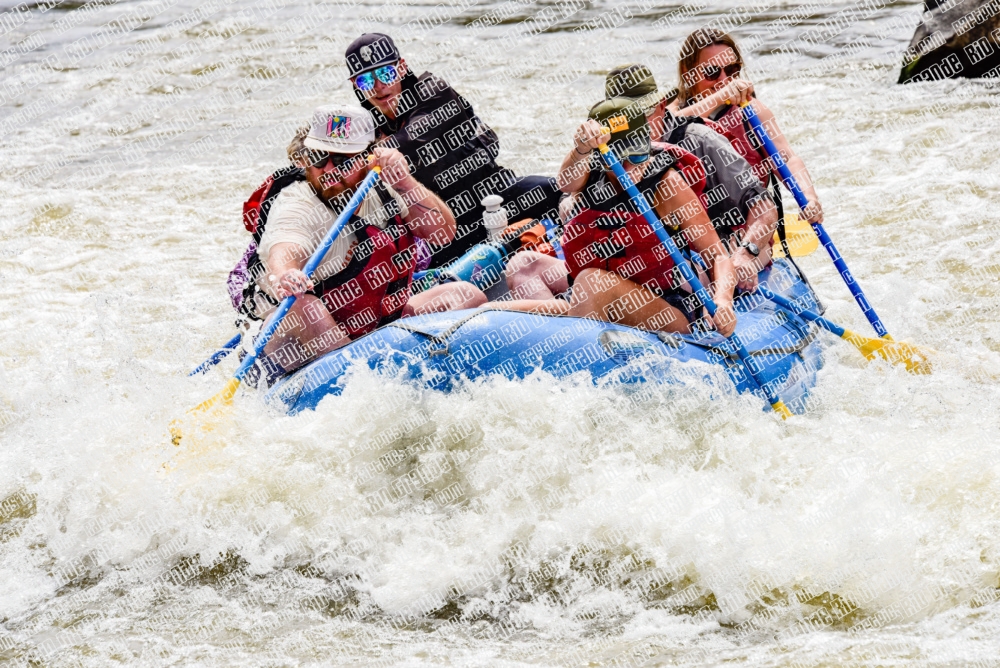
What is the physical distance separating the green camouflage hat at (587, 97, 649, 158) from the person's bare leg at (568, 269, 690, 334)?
54 centimetres

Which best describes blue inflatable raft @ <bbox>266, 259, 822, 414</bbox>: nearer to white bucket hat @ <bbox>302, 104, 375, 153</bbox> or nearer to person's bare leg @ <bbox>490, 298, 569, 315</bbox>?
person's bare leg @ <bbox>490, 298, 569, 315</bbox>

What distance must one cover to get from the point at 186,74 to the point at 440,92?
397 inches

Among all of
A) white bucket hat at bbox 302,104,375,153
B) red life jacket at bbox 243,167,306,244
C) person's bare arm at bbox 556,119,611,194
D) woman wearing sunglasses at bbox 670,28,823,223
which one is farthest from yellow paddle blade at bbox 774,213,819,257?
red life jacket at bbox 243,167,306,244

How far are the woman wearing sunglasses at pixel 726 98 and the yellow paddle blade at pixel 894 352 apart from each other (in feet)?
2.14

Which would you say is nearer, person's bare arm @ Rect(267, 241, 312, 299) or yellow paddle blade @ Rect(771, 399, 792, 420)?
person's bare arm @ Rect(267, 241, 312, 299)

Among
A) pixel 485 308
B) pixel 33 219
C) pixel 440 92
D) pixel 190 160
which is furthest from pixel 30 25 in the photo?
pixel 485 308

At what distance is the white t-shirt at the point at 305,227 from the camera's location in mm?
4367

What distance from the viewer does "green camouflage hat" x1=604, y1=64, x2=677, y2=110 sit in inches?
170

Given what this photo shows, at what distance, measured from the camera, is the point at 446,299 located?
4781 millimetres

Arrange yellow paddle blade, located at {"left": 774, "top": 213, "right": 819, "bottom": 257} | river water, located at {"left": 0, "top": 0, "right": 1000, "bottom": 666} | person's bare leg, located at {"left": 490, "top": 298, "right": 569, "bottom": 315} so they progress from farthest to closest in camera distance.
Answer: yellow paddle blade, located at {"left": 774, "top": 213, "right": 819, "bottom": 257} → person's bare leg, located at {"left": 490, "top": 298, "right": 569, "bottom": 315} → river water, located at {"left": 0, "top": 0, "right": 1000, "bottom": 666}

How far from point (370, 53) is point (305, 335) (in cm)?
165

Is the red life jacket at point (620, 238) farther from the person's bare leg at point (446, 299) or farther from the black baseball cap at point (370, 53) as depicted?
the black baseball cap at point (370, 53)

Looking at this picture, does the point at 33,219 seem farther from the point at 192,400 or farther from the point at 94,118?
the point at 192,400

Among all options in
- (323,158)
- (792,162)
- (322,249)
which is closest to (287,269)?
(322,249)
